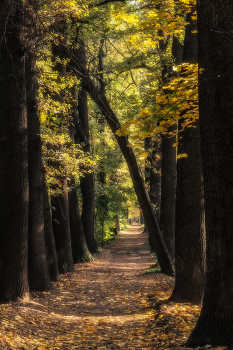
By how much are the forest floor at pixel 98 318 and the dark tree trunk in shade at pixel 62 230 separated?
4.85 ft

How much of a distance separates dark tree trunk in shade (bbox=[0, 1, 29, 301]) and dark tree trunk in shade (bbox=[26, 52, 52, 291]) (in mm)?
1341

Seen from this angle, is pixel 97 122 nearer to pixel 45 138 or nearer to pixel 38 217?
pixel 45 138

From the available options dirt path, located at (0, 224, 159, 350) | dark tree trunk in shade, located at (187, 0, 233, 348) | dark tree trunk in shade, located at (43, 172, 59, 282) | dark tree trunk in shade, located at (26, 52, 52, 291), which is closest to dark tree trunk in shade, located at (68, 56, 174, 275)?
dirt path, located at (0, 224, 159, 350)

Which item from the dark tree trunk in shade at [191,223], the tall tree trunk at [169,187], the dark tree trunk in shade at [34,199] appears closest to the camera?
the dark tree trunk in shade at [191,223]

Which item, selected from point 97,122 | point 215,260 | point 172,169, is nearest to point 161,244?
point 172,169

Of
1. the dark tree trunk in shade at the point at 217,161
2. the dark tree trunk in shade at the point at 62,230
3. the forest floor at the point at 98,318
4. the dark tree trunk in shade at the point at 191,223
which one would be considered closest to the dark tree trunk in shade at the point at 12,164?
the forest floor at the point at 98,318

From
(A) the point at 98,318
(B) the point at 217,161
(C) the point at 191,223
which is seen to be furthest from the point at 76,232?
(B) the point at 217,161

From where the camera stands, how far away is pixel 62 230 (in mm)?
12945

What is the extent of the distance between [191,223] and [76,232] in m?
9.43

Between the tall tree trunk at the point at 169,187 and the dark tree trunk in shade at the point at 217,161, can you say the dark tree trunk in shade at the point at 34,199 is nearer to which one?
the tall tree trunk at the point at 169,187

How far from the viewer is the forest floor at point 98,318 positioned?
5.56m

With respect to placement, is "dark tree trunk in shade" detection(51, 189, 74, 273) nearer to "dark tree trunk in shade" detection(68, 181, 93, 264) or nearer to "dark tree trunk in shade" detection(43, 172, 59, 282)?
"dark tree trunk in shade" detection(43, 172, 59, 282)

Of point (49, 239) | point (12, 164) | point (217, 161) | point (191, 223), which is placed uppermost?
point (12, 164)

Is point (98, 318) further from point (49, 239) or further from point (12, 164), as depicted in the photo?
point (12, 164)
